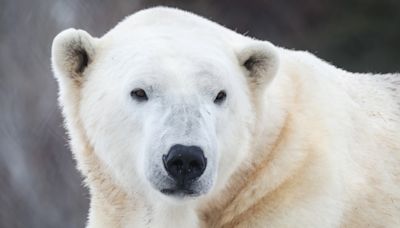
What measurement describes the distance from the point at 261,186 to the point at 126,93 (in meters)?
0.76

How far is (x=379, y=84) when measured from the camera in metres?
6.67

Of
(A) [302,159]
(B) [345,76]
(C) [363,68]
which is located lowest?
(A) [302,159]

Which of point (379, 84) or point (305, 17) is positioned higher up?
point (305, 17)

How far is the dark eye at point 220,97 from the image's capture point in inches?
218

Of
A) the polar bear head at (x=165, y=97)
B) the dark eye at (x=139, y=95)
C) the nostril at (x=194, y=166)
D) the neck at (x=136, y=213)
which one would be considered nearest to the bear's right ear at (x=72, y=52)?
the polar bear head at (x=165, y=97)

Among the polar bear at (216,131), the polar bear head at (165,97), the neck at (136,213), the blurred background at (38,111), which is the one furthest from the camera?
the blurred background at (38,111)

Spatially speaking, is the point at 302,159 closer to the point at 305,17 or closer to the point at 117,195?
the point at 117,195

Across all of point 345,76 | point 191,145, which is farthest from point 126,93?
point 345,76

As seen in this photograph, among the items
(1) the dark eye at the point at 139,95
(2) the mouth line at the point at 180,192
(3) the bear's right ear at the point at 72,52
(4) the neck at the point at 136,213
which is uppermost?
(3) the bear's right ear at the point at 72,52

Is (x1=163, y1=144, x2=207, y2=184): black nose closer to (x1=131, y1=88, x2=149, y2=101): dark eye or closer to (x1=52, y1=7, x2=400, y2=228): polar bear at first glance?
(x1=52, y1=7, x2=400, y2=228): polar bear

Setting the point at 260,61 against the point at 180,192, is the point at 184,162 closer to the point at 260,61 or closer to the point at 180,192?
the point at 180,192

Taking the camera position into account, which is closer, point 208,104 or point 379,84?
point 208,104

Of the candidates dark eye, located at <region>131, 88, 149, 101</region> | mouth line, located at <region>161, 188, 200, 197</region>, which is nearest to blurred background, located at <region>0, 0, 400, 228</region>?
dark eye, located at <region>131, 88, 149, 101</region>

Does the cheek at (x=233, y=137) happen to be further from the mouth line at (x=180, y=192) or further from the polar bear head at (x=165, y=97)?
the mouth line at (x=180, y=192)
